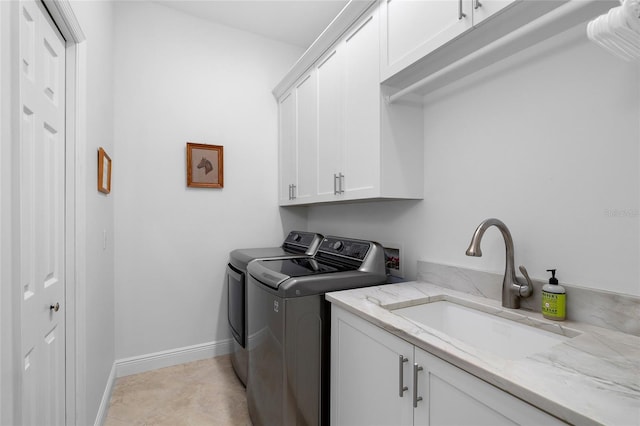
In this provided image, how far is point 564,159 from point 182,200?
250 cm

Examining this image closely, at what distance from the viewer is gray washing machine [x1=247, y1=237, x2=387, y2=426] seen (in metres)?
1.39

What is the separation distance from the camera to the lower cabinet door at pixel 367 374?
1.02 meters

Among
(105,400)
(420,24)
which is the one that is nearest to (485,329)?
(420,24)

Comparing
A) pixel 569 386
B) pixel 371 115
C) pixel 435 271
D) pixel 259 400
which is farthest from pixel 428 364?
pixel 371 115

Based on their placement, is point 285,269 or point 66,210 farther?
point 285,269

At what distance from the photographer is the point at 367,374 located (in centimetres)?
119

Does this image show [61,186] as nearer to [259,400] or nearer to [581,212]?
[259,400]

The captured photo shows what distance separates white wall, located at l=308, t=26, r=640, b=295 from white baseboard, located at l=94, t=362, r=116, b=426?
2051 millimetres

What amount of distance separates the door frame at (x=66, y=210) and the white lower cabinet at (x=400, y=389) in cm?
107

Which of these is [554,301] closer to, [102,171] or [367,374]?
[367,374]

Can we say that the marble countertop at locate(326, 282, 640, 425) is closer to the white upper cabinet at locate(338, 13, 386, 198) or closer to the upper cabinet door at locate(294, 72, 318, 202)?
the white upper cabinet at locate(338, 13, 386, 198)

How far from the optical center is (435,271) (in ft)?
5.28

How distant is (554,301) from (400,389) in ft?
2.06

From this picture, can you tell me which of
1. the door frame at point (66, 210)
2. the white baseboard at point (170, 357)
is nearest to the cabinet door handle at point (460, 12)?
the door frame at point (66, 210)
